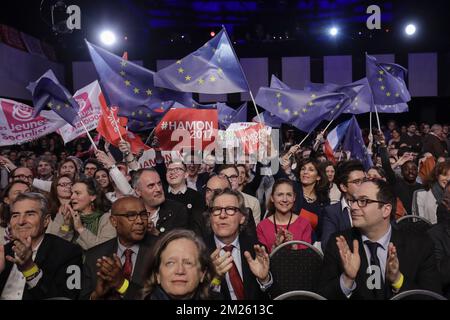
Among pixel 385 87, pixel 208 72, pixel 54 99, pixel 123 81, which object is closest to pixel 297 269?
pixel 208 72

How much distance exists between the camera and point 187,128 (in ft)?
27.7

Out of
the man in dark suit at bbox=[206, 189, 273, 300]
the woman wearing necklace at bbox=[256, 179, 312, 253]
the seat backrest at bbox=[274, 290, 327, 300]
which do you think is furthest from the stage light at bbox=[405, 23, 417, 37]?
the seat backrest at bbox=[274, 290, 327, 300]

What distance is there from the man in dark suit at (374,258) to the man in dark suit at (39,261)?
191cm

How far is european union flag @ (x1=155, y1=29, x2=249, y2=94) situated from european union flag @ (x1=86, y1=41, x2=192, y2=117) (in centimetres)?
37

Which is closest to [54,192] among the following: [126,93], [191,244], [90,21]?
[126,93]

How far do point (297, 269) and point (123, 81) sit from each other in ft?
16.2

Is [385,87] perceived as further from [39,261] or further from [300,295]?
[39,261]

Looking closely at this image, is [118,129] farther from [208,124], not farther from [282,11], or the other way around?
[282,11]

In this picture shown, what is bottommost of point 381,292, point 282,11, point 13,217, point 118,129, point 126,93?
point 381,292

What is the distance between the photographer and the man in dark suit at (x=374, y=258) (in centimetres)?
370

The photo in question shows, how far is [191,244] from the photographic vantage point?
3.29 metres

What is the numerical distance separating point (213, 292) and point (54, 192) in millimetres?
3398

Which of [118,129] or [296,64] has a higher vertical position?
[296,64]

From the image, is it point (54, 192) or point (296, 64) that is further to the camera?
point (296, 64)
